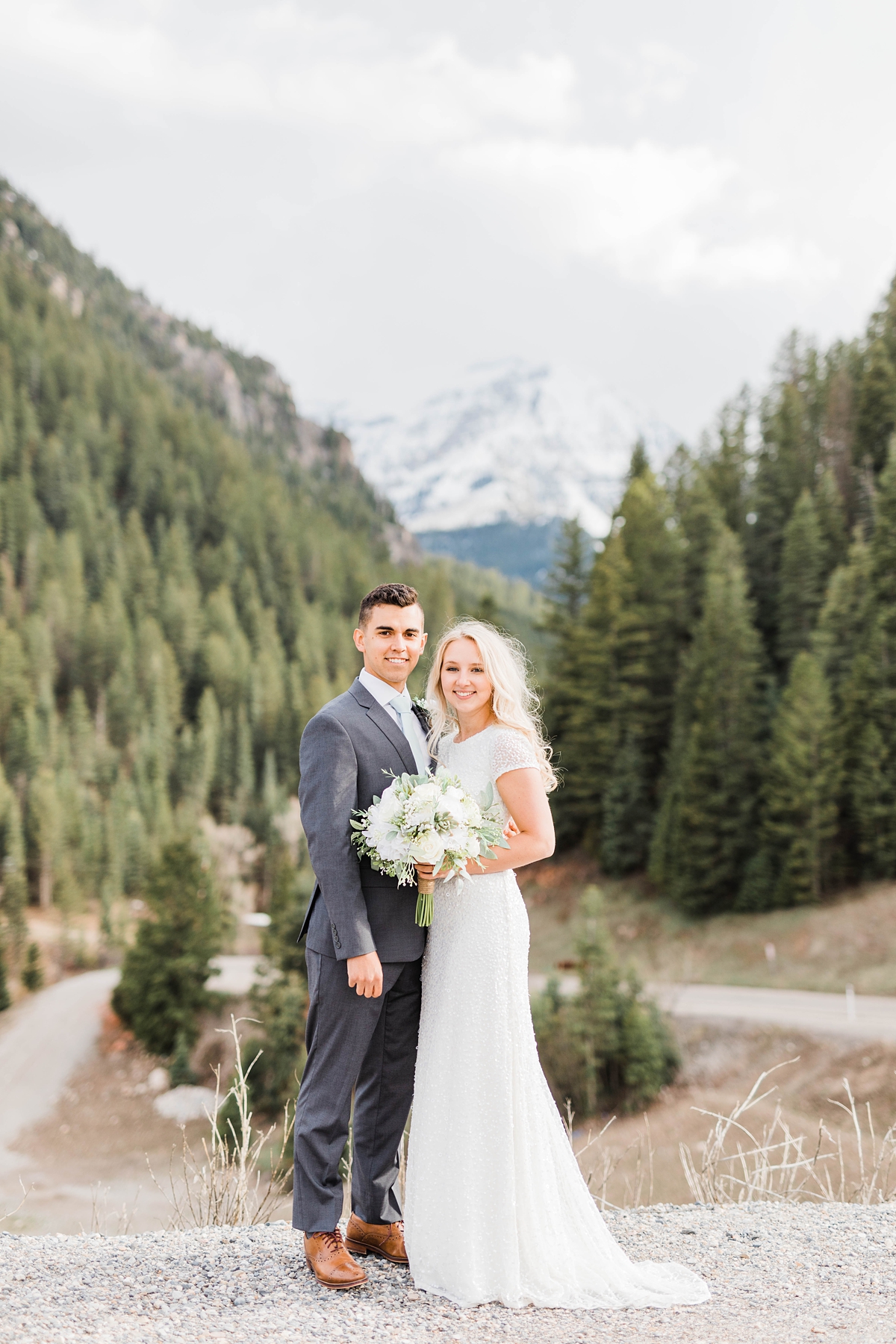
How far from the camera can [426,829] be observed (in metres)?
3.69

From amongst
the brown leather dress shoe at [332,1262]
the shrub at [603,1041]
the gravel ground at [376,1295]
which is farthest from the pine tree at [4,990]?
the brown leather dress shoe at [332,1262]

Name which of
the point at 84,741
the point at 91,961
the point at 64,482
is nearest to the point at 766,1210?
the point at 91,961

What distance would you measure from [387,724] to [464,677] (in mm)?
413

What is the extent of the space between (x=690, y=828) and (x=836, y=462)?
2293 cm

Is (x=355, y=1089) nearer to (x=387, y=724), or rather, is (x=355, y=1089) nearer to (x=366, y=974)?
(x=366, y=974)

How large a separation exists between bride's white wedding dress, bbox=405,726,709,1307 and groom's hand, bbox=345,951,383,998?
14.3 inches

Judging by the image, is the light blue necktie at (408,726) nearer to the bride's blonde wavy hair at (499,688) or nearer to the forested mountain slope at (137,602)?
the bride's blonde wavy hair at (499,688)

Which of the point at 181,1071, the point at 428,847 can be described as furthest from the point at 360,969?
the point at 181,1071

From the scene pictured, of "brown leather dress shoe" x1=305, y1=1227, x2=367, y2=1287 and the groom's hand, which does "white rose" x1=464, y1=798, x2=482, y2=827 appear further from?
"brown leather dress shoe" x1=305, y1=1227, x2=367, y2=1287

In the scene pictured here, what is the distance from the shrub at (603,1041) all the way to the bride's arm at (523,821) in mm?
21772

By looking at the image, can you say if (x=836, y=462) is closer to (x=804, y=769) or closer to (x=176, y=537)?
(x=804, y=769)

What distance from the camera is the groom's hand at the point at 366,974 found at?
3873 mm

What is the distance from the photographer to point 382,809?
3.81 meters

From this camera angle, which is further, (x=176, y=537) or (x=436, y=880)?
(x=176, y=537)
